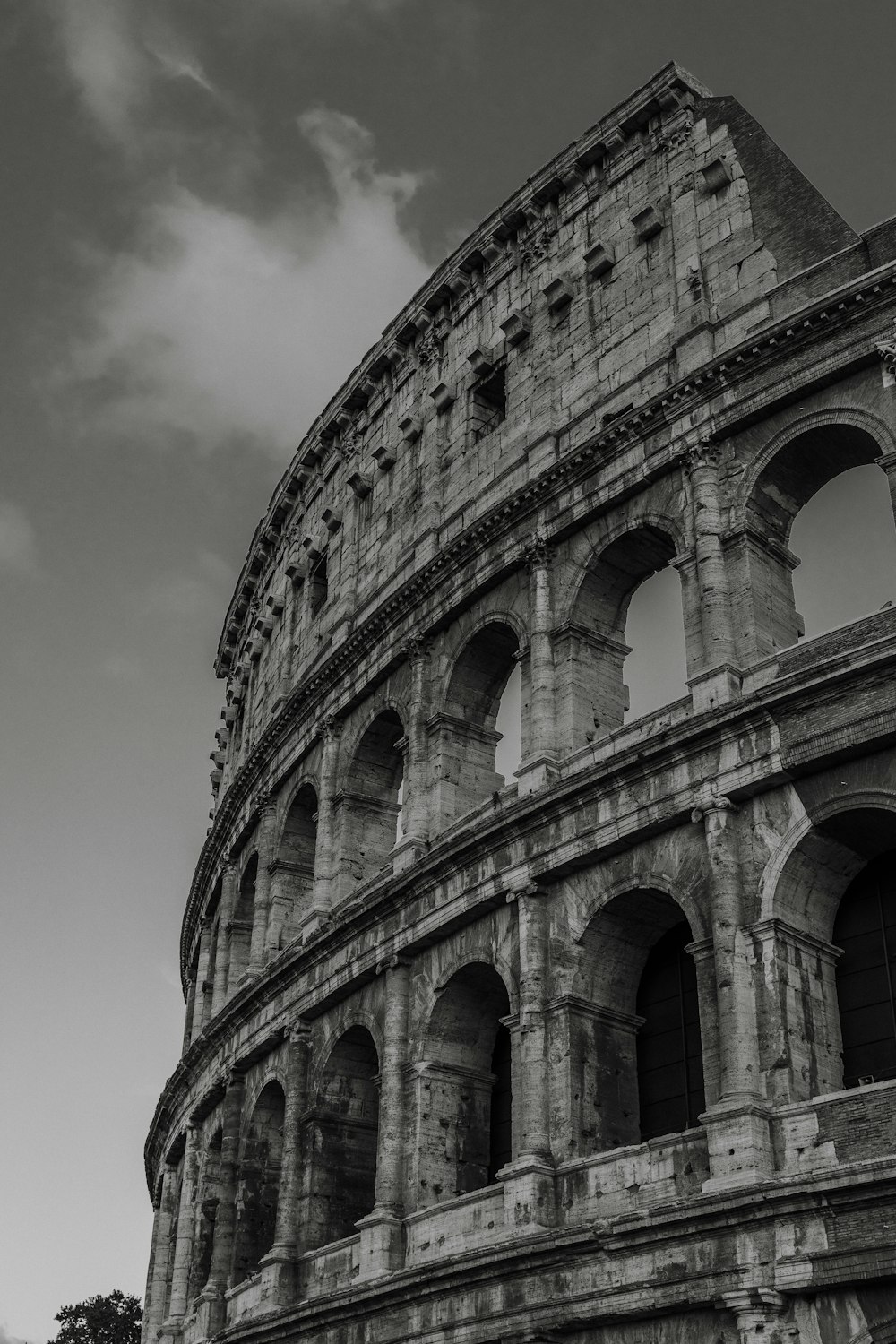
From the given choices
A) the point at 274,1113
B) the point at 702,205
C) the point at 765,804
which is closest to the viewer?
the point at 765,804

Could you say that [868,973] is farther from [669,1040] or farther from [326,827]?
[326,827]

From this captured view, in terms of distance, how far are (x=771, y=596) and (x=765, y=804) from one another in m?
2.97

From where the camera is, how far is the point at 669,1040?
1630cm

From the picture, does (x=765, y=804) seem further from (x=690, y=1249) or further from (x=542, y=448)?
(x=542, y=448)

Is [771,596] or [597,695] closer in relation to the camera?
[771,596]

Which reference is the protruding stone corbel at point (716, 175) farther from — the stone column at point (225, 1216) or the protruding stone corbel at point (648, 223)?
the stone column at point (225, 1216)

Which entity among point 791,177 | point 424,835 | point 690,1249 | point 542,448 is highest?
point 791,177

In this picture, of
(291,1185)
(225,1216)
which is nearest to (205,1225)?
(225,1216)

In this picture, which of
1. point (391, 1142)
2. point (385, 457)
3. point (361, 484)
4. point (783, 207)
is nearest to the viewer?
point (391, 1142)

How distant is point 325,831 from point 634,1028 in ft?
24.5

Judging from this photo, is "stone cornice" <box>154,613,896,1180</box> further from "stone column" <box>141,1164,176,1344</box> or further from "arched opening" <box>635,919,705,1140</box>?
"stone column" <box>141,1164,176,1344</box>

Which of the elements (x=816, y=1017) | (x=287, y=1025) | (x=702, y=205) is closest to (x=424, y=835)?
(x=287, y=1025)

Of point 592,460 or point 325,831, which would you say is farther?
point 325,831

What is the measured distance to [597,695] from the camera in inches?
737
